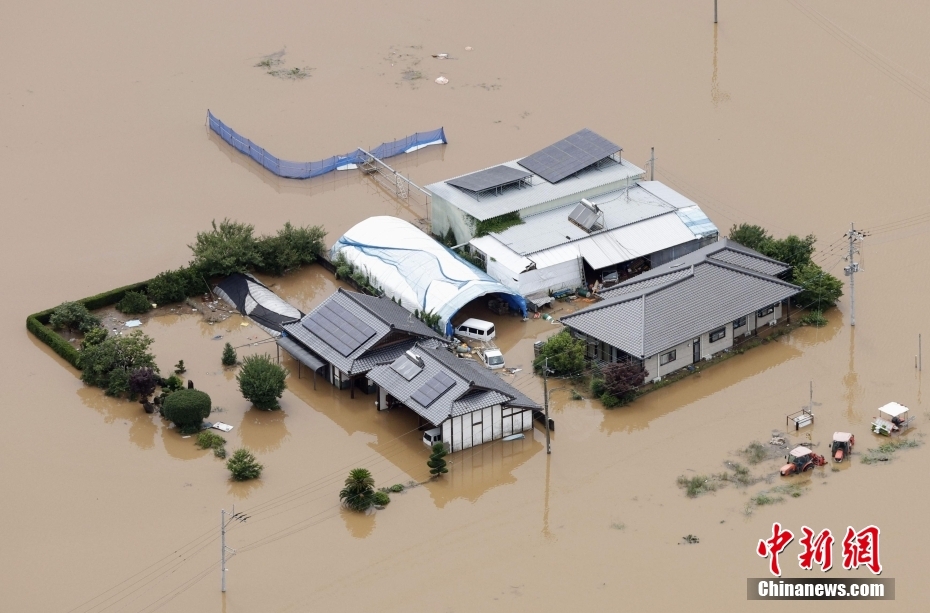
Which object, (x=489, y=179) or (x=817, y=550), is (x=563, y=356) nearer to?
(x=489, y=179)

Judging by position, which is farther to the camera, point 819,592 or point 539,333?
point 539,333

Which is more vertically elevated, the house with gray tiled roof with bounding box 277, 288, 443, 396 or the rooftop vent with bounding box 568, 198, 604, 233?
the rooftop vent with bounding box 568, 198, 604, 233

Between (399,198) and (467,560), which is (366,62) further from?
(467,560)

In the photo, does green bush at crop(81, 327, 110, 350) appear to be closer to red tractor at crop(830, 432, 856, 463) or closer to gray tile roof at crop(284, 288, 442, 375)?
gray tile roof at crop(284, 288, 442, 375)

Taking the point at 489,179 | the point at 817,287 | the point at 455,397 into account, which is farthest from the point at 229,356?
the point at 817,287

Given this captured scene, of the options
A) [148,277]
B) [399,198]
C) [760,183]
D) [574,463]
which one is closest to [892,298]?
[760,183]

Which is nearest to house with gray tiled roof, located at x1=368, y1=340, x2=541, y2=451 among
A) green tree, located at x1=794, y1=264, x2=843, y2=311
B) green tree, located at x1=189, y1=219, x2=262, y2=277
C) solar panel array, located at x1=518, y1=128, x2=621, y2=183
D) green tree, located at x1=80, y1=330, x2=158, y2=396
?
green tree, located at x1=80, y1=330, x2=158, y2=396
